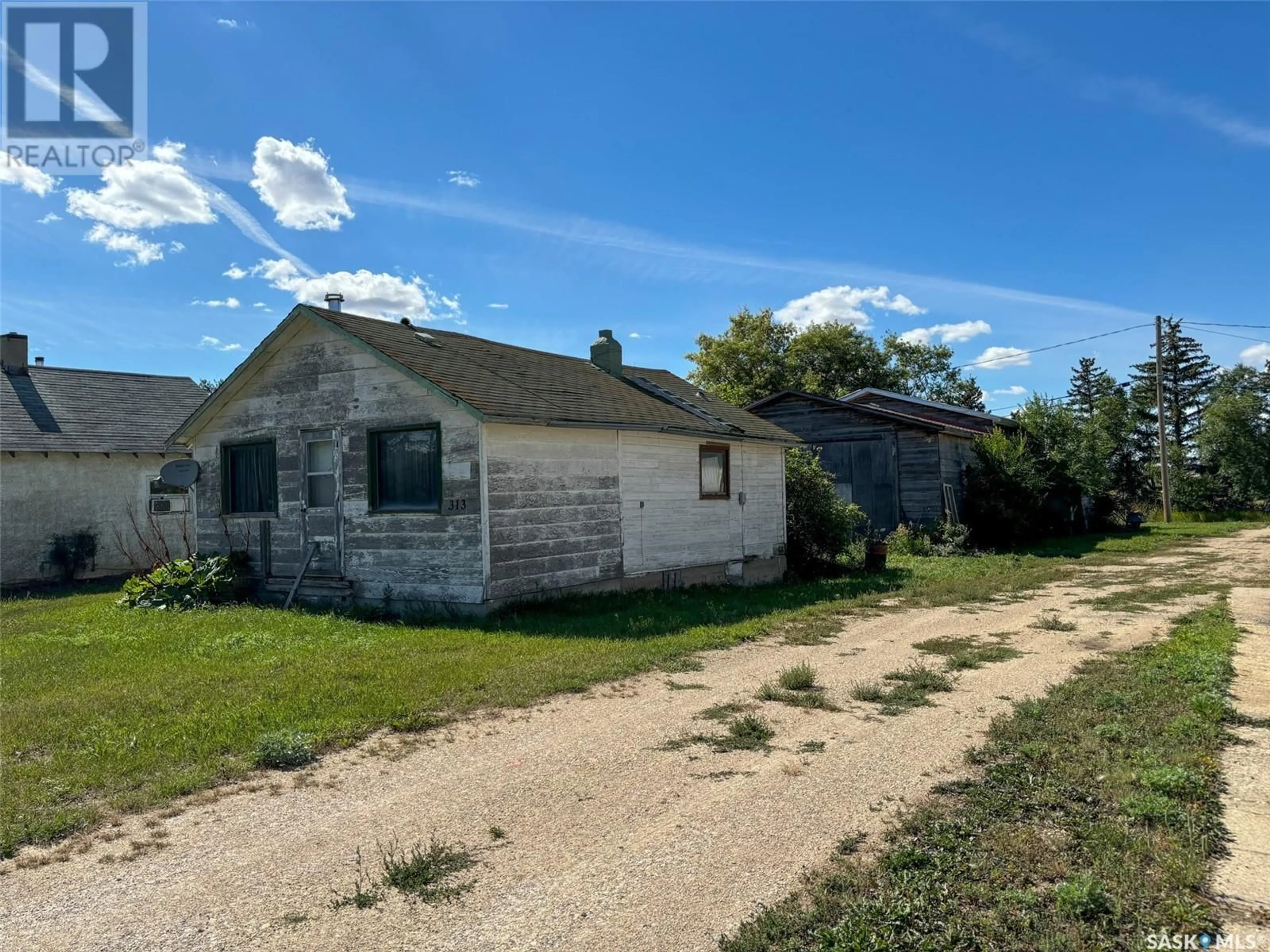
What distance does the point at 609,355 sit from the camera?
18047 millimetres

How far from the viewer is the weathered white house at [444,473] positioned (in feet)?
38.1

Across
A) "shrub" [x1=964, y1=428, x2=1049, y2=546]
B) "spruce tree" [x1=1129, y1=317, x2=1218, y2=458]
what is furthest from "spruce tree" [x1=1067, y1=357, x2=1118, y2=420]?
"shrub" [x1=964, y1=428, x2=1049, y2=546]

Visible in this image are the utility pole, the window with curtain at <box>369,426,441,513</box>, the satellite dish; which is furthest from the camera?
the utility pole

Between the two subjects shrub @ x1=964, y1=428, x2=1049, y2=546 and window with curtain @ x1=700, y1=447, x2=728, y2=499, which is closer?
window with curtain @ x1=700, y1=447, x2=728, y2=499

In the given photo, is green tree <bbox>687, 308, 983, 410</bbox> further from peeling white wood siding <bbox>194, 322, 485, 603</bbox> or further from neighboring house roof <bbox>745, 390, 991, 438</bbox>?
peeling white wood siding <bbox>194, 322, 485, 603</bbox>

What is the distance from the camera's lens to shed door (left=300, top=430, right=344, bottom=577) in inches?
509

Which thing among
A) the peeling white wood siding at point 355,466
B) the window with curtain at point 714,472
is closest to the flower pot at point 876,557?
the window with curtain at point 714,472

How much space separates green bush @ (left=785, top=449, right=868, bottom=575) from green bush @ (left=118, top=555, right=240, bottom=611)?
1150 cm

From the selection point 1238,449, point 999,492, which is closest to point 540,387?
point 999,492

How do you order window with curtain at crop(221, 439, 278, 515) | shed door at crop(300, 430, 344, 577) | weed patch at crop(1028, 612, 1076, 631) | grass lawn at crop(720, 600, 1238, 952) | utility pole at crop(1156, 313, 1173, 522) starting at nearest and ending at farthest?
grass lawn at crop(720, 600, 1238, 952)
weed patch at crop(1028, 612, 1076, 631)
shed door at crop(300, 430, 344, 577)
window with curtain at crop(221, 439, 278, 515)
utility pole at crop(1156, 313, 1173, 522)

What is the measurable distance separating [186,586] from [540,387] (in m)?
6.90

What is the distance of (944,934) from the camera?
3141 millimetres

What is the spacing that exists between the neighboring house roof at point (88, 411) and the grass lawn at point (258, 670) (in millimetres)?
5806

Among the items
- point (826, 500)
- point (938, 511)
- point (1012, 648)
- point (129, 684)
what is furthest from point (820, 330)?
point (129, 684)
